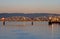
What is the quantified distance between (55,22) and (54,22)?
0.92m

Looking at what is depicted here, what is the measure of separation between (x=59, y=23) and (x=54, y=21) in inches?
71.2

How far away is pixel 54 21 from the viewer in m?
69.1

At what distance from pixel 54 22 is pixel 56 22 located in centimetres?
173

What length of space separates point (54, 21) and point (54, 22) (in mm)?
1057

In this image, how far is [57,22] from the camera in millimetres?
69562

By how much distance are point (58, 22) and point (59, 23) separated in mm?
613

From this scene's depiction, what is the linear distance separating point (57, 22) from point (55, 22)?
979mm

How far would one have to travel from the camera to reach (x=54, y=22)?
2682 inches

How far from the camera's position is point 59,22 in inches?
2707

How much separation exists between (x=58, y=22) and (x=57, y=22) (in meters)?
0.34

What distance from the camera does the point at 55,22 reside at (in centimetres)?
6894

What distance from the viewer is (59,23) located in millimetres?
69125

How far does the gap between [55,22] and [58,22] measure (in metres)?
1.26
